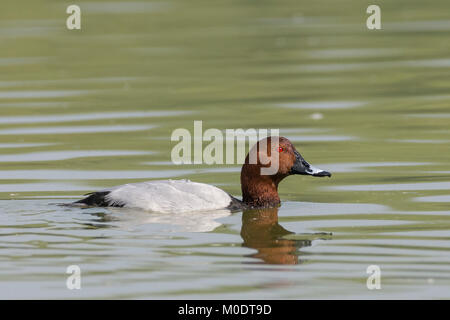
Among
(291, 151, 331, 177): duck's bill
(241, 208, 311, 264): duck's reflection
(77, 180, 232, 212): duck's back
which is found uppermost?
(291, 151, 331, 177): duck's bill

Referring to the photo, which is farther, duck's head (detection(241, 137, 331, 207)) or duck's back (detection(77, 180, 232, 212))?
duck's head (detection(241, 137, 331, 207))

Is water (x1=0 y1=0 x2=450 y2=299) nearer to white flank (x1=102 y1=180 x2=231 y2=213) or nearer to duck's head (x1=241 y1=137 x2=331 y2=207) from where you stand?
white flank (x1=102 y1=180 x2=231 y2=213)

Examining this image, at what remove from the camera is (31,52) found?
25500mm

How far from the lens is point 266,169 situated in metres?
12.4

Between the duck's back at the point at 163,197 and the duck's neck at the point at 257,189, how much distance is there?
0.54m

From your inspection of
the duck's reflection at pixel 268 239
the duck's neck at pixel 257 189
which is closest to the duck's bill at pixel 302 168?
the duck's neck at pixel 257 189

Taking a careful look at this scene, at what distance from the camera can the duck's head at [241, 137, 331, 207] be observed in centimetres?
1234

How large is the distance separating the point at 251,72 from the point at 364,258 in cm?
1273

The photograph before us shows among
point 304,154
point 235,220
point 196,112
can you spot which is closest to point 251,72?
point 196,112

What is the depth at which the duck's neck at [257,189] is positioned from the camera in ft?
40.4

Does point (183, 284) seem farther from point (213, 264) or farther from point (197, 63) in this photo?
point (197, 63)

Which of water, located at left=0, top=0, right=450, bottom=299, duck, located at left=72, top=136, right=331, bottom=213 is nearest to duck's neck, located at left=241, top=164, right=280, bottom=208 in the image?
duck, located at left=72, top=136, right=331, bottom=213

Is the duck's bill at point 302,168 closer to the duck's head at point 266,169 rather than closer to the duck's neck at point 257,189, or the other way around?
the duck's head at point 266,169

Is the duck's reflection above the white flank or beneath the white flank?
beneath
